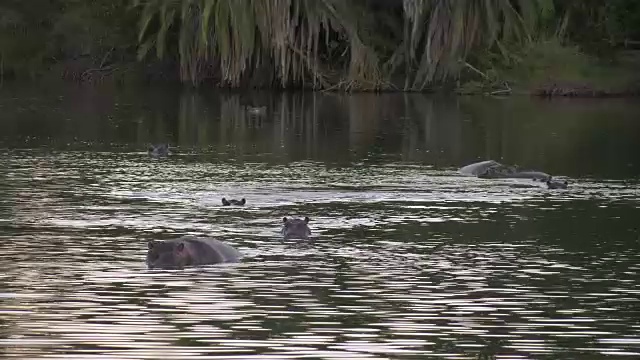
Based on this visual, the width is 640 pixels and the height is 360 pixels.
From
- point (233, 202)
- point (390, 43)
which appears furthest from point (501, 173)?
point (390, 43)

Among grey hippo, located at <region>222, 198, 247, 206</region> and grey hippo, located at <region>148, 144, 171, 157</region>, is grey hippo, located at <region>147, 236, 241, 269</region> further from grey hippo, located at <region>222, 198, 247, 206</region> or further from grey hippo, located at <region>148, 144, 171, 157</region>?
grey hippo, located at <region>148, 144, 171, 157</region>

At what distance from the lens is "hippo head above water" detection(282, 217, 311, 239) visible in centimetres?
1680

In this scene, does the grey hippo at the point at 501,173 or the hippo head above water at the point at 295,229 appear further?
the grey hippo at the point at 501,173

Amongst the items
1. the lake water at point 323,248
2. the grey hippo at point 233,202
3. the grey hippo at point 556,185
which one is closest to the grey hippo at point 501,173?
the lake water at point 323,248

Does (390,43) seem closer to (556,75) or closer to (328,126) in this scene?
(556,75)

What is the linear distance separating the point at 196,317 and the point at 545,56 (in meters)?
43.6

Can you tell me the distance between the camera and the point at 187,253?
15.0 metres

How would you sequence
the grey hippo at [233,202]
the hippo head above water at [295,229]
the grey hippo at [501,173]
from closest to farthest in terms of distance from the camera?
1. the hippo head above water at [295,229]
2. the grey hippo at [233,202]
3. the grey hippo at [501,173]

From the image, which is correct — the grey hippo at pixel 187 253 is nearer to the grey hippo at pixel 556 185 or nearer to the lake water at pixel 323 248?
the lake water at pixel 323 248

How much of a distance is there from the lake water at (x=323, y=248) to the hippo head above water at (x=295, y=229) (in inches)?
8.4

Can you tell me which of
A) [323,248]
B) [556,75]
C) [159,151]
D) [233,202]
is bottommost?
[323,248]

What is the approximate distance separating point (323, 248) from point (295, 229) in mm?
527

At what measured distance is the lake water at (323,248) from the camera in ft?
38.1

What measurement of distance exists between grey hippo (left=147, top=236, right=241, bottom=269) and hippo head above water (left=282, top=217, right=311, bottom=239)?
1.37 meters
